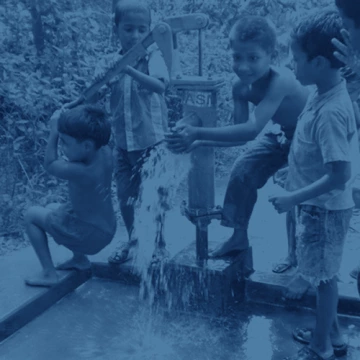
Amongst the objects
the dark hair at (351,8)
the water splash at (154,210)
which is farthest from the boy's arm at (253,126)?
the dark hair at (351,8)

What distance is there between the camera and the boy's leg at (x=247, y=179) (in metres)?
2.97

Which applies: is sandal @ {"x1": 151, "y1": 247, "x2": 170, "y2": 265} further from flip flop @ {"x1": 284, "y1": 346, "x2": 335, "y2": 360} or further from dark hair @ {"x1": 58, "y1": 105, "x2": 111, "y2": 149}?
flip flop @ {"x1": 284, "y1": 346, "x2": 335, "y2": 360}

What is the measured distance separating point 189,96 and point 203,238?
774 millimetres

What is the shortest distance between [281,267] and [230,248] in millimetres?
340

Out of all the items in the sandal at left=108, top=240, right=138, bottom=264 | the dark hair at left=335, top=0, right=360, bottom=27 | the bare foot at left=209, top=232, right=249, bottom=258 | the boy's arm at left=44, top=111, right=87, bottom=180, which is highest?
the dark hair at left=335, top=0, right=360, bottom=27

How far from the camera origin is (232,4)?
5590 millimetres

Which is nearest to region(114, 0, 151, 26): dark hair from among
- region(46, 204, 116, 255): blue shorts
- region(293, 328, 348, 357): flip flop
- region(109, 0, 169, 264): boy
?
region(109, 0, 169, 264): boy

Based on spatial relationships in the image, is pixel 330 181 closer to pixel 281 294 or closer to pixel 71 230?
pixel 281 294

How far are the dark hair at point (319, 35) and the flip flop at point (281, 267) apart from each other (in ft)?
4.32

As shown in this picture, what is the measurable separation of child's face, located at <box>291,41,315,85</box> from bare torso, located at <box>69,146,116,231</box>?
123 cm

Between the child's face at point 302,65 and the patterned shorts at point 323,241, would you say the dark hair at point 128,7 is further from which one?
the patterned shorts at point 323,241

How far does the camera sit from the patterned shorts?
2248 millimetres

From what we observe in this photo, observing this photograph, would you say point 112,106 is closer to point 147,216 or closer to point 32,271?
point 147,216

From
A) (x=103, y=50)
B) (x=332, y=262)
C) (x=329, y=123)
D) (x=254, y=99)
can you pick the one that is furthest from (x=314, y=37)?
(x=103, y=50)
